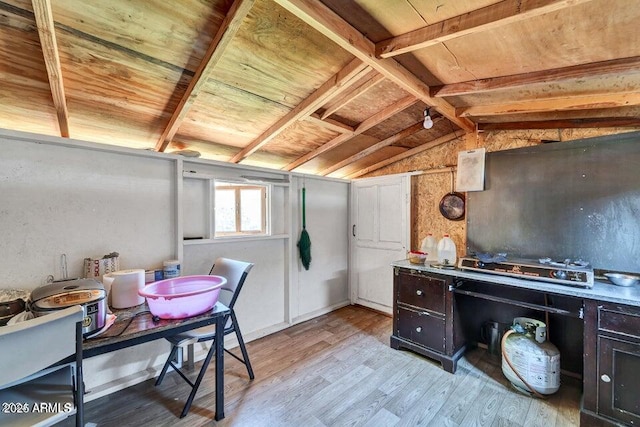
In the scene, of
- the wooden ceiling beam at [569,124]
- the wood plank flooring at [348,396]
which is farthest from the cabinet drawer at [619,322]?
the wooden ceiling beam at [569,124]

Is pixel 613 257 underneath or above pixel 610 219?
underneath

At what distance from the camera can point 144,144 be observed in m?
2.37

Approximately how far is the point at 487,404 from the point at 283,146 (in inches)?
112

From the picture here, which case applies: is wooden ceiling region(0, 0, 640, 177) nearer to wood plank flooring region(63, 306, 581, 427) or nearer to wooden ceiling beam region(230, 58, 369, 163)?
wooden ceiling beam region(230, 58, 369, 163)

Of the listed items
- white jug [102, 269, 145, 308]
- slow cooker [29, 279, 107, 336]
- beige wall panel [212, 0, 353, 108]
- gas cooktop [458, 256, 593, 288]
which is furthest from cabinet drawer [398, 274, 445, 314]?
slow cooker [29, 279, 107, 336]

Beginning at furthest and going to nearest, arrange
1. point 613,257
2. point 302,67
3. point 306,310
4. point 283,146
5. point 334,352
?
1. point 306,310
2. point 283,146
3. point 334,352
4. point 613,257
5. point 302,67

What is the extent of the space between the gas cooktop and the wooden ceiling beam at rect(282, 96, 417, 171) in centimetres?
145

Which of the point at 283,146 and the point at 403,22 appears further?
the point at 283,146

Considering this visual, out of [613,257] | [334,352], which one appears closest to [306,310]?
[334,352]

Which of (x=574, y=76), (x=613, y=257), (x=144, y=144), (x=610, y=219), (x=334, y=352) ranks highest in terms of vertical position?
(x=574, y=76)

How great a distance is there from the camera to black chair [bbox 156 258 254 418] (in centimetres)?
183

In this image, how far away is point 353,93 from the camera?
2.14m

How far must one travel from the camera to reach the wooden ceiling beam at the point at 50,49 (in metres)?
1.13

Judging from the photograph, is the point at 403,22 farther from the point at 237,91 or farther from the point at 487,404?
the point at 487,404
